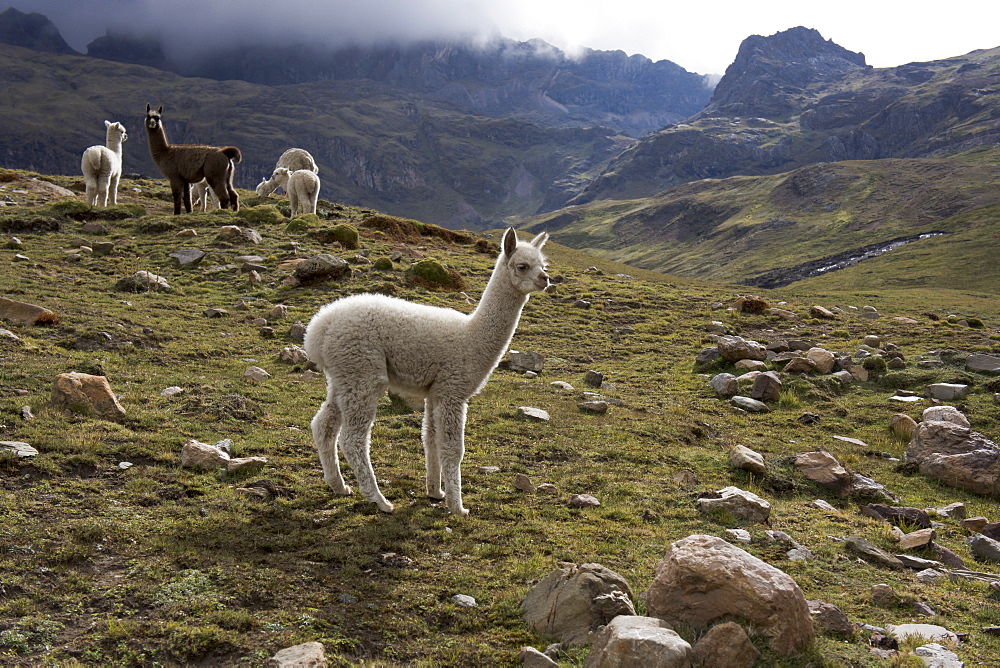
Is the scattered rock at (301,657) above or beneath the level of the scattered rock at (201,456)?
above

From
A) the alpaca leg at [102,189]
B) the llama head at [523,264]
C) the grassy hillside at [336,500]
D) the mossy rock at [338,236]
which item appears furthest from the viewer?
the mossy rock at [338,236]

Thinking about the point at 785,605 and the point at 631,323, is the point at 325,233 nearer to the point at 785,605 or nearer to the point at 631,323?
the point at 631,323

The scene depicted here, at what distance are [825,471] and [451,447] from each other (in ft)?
24.0

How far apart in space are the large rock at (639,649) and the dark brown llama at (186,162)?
30.0 metres

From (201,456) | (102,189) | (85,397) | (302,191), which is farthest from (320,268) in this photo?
(201,456)

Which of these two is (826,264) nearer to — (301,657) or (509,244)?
(509,244)

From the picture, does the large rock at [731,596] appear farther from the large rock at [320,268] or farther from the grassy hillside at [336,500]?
the large rock at [320,268]

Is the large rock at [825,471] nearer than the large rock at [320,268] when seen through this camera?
Yes

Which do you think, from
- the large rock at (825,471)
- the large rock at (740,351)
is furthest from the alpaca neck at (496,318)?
the large rock at (740,351)

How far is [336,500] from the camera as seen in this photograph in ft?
28.6

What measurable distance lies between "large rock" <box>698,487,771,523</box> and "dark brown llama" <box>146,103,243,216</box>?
92.4 feet

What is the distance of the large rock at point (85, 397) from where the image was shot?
9.80 meters

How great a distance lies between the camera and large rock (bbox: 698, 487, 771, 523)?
9156mm

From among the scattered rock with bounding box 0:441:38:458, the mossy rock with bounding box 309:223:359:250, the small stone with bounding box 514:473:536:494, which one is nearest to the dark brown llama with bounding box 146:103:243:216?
the mossy rock with bounding box 309:223:359:250
